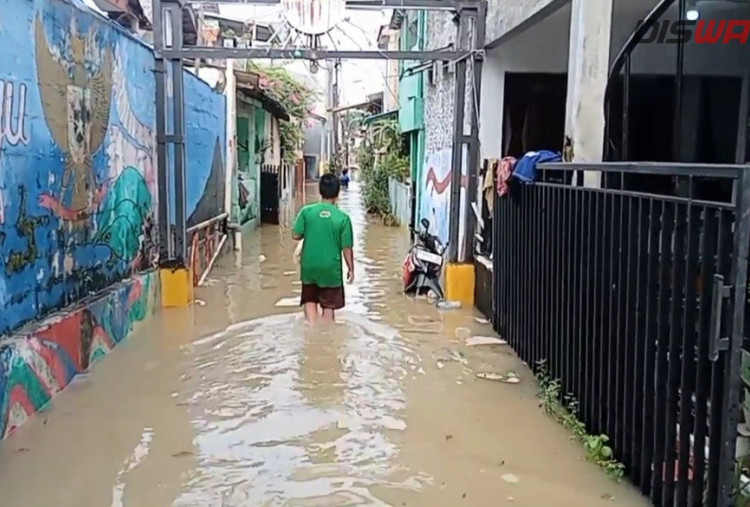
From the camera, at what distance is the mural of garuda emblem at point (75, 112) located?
18.9 ft

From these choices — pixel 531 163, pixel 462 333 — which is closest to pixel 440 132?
pixel 462 333

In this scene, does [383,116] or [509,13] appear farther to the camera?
[383,116]

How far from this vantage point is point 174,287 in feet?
30.4

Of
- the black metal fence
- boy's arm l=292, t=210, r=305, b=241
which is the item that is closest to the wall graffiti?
boy's arm l=292, t=210, r=305, b=241

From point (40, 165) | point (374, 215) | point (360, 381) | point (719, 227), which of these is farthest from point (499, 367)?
point (374, 215)

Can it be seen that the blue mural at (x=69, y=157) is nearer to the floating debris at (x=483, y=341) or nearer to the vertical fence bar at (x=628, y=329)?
the floating debris at (x=483, y=341)

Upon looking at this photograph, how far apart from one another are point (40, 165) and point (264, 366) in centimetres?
258

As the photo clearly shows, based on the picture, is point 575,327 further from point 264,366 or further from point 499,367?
point 264,366

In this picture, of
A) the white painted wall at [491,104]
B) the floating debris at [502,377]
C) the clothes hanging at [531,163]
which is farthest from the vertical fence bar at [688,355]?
the white painted wall at [491,104]

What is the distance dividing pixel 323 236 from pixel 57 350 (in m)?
2.78

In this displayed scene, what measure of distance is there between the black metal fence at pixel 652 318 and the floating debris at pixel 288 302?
4325 millimetres

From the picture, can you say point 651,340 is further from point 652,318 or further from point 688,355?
point 688,355

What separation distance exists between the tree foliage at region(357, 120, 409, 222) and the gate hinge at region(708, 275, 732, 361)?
60.6ft

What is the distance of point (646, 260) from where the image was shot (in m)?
4.09
